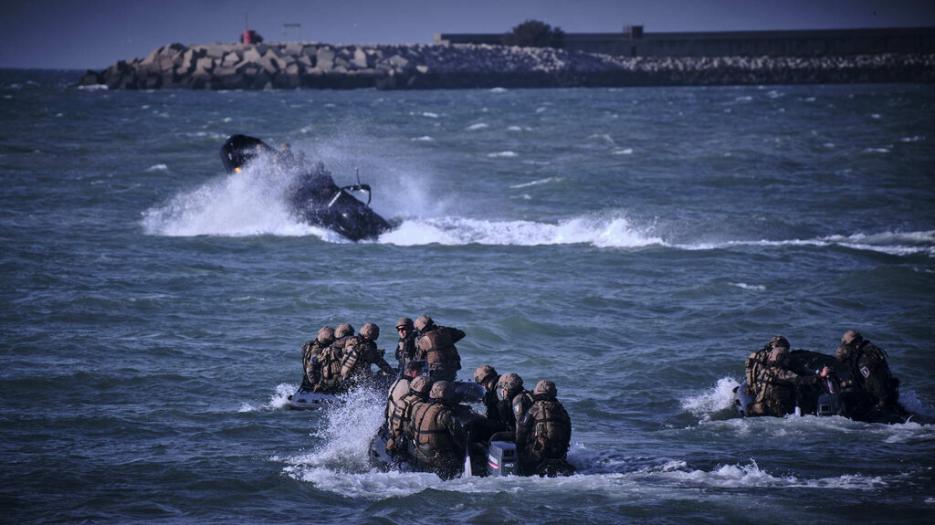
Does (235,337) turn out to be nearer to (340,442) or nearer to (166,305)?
(166,305)

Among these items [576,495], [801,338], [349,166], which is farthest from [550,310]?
[349,166]

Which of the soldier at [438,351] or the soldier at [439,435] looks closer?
the soldier at [439,435]

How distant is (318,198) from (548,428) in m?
18.9

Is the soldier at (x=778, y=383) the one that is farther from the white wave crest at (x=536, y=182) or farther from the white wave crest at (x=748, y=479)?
the white wave crest at (x=536, y=182)

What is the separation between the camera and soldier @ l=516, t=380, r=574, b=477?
40.2 ft

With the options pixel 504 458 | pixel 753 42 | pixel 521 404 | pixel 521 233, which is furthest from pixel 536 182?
pixel 753 42

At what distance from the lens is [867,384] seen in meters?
14.6

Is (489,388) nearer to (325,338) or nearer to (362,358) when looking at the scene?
(362,358)

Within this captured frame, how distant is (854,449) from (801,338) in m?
6.29

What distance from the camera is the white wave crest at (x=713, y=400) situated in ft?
51.6

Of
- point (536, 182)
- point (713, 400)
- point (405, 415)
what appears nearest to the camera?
point (405, 415)

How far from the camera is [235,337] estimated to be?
1984 cm

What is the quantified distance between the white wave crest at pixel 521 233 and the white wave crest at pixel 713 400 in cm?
1301

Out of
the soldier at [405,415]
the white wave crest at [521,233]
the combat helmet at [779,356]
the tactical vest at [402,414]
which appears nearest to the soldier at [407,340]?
the soldier at [405,415]
